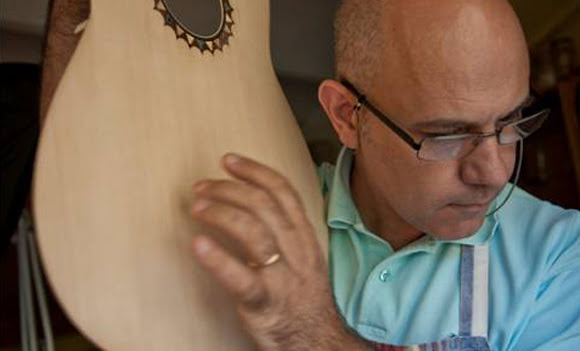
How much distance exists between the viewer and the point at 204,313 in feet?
2.17

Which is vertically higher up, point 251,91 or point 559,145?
point 251,91

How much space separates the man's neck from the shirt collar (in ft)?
0.09

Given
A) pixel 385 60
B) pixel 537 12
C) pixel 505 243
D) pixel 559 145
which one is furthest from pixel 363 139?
pixel 537 12

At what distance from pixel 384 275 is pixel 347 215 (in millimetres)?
113

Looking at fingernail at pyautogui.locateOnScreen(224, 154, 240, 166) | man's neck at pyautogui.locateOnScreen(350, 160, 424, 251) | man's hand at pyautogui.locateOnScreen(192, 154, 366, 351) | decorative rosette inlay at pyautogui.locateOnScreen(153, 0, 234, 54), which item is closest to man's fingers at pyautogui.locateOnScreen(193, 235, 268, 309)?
man's hand at pyautogui.locateOnScreen(192, 154, 366, 351)

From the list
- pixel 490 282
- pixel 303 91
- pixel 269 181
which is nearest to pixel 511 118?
pixel 490 282

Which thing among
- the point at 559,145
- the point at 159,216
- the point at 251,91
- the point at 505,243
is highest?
the point at 251,91

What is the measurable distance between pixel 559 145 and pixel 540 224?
188 cm

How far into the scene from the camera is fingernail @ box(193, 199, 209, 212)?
605 millimetres

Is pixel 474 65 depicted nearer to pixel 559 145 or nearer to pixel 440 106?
pixel 440 106

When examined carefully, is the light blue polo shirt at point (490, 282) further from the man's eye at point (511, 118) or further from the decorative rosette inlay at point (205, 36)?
the decorative rosette inlay at point (205, 36)

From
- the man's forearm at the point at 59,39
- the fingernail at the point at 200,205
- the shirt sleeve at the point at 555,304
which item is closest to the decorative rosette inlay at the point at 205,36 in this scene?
the man's forearm at the point at 59,39

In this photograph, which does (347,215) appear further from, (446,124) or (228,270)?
(228,270)

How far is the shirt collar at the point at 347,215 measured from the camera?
871 mm
